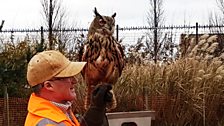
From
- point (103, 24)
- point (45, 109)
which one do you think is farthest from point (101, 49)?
point (45, 109)

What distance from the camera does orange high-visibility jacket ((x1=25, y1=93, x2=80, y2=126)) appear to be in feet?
9.80

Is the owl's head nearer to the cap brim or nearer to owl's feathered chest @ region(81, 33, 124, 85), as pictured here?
owl's feathered chest @ region(81, 33, 124, 85)

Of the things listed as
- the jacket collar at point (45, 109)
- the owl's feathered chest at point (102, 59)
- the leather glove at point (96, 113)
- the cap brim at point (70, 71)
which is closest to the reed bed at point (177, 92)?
the owl's feathered chest at point (102, 59)

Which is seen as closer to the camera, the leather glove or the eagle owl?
the leather glove

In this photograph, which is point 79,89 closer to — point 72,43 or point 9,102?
point 9,102

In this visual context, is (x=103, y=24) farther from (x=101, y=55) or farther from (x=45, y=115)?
(x=45, y=115)

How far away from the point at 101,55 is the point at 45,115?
3.25m

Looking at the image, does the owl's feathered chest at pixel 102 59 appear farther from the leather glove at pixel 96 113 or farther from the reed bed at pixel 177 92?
the reed bed at pixel 177 92

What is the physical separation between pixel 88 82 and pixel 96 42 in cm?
47

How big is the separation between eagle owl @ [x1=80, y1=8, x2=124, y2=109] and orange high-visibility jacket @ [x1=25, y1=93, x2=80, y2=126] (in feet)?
9.82

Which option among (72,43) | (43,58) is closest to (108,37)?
(43,58)

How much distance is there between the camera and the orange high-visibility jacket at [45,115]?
2986 millimetres

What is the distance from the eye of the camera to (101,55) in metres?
6.23

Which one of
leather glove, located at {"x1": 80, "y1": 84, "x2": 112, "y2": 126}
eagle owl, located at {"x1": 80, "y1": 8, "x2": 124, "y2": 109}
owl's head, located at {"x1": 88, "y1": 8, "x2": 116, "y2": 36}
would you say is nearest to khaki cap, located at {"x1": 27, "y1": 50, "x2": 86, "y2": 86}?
leather glove, located at {"x1": 80, "y1": 84, "x2": 112, "y2": 126}
